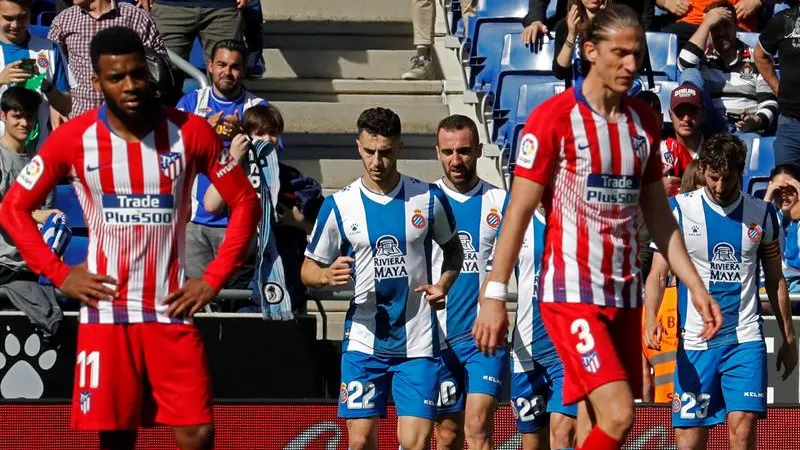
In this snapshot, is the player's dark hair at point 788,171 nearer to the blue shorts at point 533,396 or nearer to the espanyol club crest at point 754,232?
the espanyol club crest at point 754,232

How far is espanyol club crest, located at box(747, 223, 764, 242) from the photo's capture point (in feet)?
27.1

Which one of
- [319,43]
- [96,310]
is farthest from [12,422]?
[319,43]

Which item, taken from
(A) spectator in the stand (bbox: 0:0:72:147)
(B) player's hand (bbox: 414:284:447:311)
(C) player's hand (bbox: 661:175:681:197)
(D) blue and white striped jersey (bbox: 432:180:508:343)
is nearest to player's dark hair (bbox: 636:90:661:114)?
(C) player's hand (bbox: 661:175:681:197)

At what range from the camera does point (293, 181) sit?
32.3 feet

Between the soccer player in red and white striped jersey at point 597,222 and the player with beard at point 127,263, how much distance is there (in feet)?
4.36

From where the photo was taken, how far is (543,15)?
12102mm

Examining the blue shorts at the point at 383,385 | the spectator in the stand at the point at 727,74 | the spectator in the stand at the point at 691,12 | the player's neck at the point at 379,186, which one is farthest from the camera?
the spectator in the stand at the point at 691,12

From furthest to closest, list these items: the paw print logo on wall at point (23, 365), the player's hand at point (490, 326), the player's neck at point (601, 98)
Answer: the paw print logo on wall at point (23, 365), the player's neck at point (601, 98), the player's hand at point (490, 326)

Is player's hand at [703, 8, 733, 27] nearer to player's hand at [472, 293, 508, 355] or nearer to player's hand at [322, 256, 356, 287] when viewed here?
player's hand at [322, 256, 356, 287]

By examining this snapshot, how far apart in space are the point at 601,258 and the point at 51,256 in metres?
2.25

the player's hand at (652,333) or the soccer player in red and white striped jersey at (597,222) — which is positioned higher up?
the soccer player in red and white striped jersey at (597,222)

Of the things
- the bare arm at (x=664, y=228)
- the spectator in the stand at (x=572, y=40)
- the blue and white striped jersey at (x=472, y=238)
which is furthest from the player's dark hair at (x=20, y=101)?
the bare arm at (x=664, y=228)

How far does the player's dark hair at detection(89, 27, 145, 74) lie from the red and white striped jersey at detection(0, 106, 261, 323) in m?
0.26

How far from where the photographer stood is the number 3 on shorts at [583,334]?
6023 millimetres
